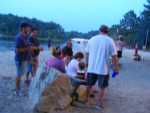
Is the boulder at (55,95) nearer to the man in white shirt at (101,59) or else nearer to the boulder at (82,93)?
the boulder at (82,93)

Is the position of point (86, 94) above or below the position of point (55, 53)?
below

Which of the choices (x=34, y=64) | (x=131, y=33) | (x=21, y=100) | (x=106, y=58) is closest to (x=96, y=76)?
(x=106, y=58)

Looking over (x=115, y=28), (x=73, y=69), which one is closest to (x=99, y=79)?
(x=73, y=69)

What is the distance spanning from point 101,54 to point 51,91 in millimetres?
1408

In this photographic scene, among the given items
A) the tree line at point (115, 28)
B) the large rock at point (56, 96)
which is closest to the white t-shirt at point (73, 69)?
the large rock at point (56, 96)

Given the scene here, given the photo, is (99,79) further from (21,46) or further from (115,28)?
(115,28)

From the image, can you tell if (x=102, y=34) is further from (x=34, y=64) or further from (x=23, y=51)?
(x=34, y=64)

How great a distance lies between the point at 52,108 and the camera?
803 cm

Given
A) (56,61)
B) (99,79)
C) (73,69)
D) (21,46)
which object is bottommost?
(99,79)

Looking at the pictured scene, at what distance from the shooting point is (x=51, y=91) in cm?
809

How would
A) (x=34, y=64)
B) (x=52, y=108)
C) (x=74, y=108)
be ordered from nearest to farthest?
(x=52, y=108) → (x=74, y=108) → (x=34, y=64)

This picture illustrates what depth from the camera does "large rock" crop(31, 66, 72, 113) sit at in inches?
312

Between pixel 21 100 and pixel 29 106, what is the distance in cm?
79

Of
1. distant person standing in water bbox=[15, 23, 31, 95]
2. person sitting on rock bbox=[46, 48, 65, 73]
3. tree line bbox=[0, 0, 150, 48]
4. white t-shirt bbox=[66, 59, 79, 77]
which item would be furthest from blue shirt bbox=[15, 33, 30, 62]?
tree line bbox=[0, 0, 150, 48]
